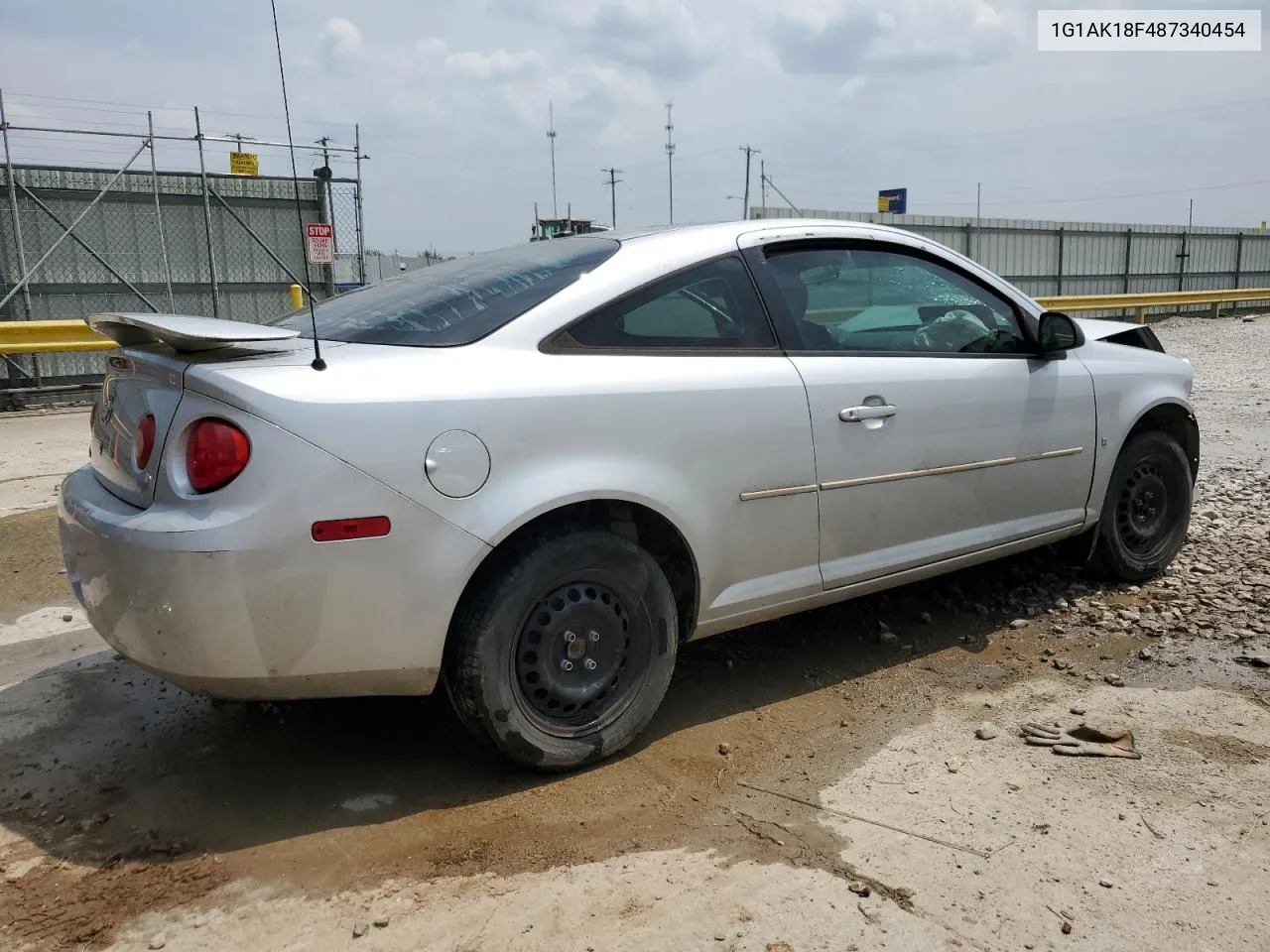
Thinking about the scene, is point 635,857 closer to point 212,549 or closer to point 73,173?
point 212,549

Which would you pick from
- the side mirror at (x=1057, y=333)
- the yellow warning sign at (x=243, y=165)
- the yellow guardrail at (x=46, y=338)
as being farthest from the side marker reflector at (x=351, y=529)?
the yellow warning sign at (x=243, y=165)

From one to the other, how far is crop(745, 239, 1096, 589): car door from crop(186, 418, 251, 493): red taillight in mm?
1788

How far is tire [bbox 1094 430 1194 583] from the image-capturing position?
464 cm

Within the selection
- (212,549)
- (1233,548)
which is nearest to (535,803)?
(212,549)

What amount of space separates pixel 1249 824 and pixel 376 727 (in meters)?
2.62

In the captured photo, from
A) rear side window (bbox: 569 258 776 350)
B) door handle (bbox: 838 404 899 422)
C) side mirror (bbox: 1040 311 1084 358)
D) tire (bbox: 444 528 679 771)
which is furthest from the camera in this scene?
side mirror (bbox: 1040 311 1084 358)

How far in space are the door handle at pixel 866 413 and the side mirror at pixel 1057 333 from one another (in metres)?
0.96

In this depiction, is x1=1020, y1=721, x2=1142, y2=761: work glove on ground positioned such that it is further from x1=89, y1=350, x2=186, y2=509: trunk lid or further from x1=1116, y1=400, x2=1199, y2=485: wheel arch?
x1=89, y1=350, x2=186, y2=509: trunk lid

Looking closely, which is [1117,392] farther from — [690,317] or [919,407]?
[690,317]

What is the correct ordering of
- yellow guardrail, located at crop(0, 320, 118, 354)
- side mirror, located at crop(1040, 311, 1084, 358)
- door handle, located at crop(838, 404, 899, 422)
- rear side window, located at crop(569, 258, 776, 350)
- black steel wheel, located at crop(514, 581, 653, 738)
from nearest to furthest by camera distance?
black steel wheel, located at crop(514, 581, 653, 738), rear side window, located at crop(569, 258, 776, 350), door handle, located at crop(838, 404, 899, 422), side mirror, located at crop(1040, 311, 1084, 358), yellow guardrail, located at crop(0, 320, 118, 354)

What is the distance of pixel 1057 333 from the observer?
13.6 ft

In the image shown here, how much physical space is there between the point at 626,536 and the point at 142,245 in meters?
12.7

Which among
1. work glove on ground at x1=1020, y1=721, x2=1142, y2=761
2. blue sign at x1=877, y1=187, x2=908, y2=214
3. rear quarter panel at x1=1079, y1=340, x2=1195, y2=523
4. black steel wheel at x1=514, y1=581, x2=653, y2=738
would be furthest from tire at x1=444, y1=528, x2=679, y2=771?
blue sign at x1=877, y1=187, x2=908, y2=214

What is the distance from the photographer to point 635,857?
2658 mm
